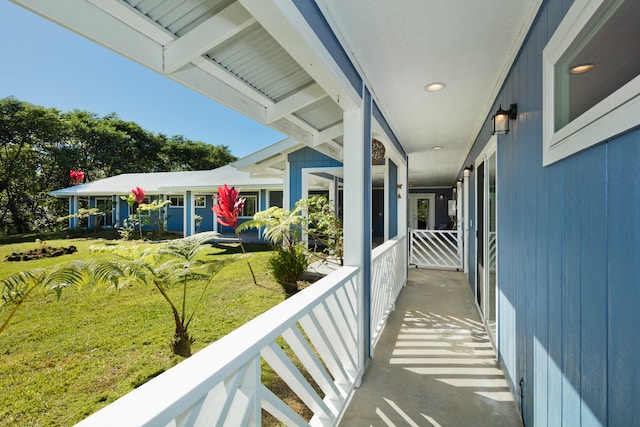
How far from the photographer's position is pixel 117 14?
141 cm

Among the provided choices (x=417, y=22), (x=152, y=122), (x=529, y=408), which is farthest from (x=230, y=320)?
(x=152, y=122)

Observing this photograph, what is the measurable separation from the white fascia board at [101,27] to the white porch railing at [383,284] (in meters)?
2.45

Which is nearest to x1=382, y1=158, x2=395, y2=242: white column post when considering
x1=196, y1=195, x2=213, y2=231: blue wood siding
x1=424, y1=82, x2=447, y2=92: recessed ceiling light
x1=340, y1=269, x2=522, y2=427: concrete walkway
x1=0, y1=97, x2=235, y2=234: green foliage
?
x1=340, y1=269, x2=522, y2=427: concrete walkway

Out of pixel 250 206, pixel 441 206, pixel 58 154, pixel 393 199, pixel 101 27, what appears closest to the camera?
pixel 101 27

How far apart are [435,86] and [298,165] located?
461 cm

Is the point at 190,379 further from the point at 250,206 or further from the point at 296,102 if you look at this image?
the point at 250,206

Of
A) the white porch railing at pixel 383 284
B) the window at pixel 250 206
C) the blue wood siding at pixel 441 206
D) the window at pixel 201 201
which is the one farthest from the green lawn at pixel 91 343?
the blue wood siding at pixel 441 206

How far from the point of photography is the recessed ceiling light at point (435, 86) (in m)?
2.75

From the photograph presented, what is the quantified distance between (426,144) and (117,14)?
15.9 feet

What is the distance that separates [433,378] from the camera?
2482 mm

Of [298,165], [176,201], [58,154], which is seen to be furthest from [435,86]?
[58,154]

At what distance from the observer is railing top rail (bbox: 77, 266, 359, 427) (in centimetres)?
68

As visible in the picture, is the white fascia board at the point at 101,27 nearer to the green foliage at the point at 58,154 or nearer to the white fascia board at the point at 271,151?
the white fascia board at the point at 271,151

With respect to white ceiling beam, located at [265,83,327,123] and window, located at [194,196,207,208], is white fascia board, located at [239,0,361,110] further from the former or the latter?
window, located at [194,196,207,208]
